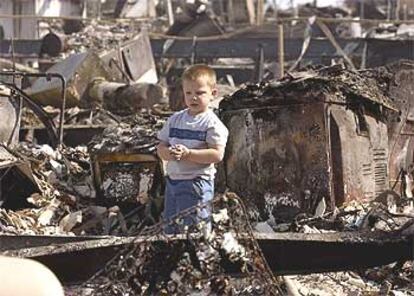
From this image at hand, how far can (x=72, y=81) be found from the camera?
38.1ft

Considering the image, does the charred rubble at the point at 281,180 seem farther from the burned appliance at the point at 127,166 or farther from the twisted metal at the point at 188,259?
the twisted metal at the point at 188,259

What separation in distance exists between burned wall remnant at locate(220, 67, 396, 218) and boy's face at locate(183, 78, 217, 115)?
148 cm

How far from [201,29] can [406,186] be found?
1352 centimetres

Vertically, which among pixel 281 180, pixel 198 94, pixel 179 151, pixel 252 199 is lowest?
pixel 252 199

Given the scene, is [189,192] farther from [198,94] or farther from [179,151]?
[198,94]

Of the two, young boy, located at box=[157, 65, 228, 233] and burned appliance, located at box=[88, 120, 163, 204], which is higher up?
young boy, located at box=[157, 65, 228, 233]

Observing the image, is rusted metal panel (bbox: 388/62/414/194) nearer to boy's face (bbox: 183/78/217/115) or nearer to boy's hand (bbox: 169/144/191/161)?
boy's face (bbox: 183/78/217/115)

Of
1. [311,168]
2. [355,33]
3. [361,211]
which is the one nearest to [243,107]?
[311,168]

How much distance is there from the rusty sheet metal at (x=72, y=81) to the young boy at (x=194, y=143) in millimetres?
6399

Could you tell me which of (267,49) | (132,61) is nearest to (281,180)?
(132,61)

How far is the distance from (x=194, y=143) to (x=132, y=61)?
1028 centimetres

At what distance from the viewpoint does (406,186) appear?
6867mm

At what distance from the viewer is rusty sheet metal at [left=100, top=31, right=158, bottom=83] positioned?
13.6 m

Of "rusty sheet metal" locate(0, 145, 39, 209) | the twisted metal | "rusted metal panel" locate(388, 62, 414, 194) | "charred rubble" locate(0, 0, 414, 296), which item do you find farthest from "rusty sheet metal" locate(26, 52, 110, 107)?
the twisted metal
